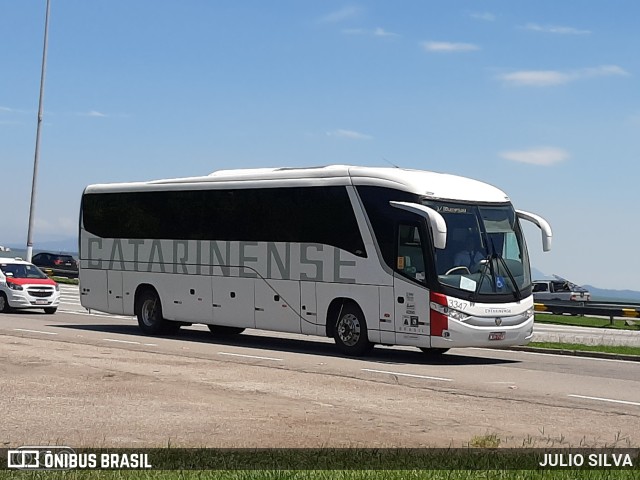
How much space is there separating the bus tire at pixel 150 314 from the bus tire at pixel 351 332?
6105mm

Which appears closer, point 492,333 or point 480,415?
point 480,415

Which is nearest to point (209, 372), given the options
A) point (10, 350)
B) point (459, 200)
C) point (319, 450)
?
point (10, 350)

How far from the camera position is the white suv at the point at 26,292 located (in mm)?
35219

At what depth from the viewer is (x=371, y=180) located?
21391 mm

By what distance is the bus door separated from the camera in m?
20.3

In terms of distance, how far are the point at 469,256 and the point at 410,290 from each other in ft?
4.02

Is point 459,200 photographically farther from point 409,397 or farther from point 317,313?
point 409,397

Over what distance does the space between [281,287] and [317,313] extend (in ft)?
3.96

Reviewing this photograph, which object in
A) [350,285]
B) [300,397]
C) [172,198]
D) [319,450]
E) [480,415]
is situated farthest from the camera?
[172,198]

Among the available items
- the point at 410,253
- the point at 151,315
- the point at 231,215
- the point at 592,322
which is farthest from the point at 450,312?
the point at 592,322

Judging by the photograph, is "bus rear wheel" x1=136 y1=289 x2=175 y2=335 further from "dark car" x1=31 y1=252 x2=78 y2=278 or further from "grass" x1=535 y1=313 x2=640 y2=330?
"dark car" x1=31 y1=252 x2=78 y2=278

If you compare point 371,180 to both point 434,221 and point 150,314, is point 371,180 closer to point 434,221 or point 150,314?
point 434,221

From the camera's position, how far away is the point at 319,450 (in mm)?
10172

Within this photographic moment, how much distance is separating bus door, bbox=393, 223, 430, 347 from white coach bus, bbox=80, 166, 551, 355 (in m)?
0.02
